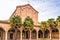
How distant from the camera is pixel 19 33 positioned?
40469mm

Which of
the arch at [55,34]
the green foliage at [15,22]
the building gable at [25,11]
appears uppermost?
the building gable at [25,11]

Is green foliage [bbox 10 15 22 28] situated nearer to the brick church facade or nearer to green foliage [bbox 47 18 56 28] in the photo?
the brick church facade

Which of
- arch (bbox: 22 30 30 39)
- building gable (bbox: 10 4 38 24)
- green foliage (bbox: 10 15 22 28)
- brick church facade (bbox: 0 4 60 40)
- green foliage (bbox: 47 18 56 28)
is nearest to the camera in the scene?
green foliage (bbox: 10 15 22 28)

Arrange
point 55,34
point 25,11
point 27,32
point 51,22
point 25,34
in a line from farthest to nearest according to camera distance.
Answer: point 55,34 < point 25,11 < point 27,32 < point 25,34 < point 51,22

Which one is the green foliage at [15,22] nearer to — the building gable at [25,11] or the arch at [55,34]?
the building gable at [25,11]

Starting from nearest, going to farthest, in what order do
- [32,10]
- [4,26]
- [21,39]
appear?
[4,26]
[21,39]
[32,10]

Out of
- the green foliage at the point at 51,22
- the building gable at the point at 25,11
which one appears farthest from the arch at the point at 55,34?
the building gable at the point at 25,11

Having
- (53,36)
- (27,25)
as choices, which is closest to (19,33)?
(27,25)

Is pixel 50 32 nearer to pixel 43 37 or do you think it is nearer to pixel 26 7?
pixel 43 37

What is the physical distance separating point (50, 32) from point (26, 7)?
9.04 m

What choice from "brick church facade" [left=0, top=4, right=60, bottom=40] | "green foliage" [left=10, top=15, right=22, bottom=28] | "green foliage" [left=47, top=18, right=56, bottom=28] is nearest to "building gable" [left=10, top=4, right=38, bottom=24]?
"brick church facade" [left=0, top=4, right=60, bottom=40]

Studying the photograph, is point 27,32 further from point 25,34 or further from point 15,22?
point 15,22

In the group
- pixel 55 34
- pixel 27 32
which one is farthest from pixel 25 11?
pixel 55 34

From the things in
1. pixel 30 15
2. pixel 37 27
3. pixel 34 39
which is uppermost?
pixel 30 15
